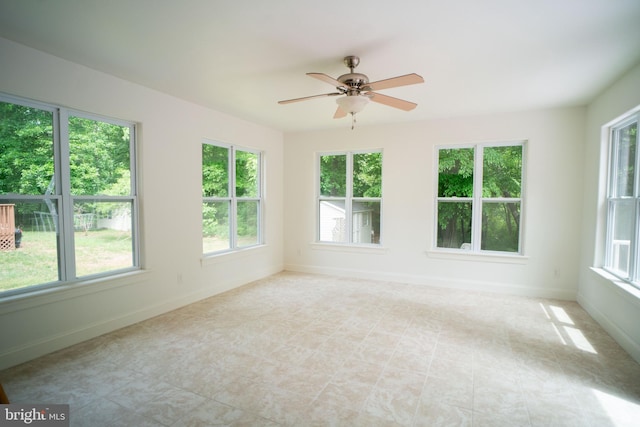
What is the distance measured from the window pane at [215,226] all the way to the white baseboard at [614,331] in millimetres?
4663

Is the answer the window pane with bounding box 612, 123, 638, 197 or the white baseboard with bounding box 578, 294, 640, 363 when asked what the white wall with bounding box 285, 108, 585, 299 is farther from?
the window pane with bounding box 612, 123, 638, 197

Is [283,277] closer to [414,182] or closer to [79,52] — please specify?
[414,182]

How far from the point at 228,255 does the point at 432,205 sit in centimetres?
323

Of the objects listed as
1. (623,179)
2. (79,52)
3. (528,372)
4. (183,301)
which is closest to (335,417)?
(528,372)

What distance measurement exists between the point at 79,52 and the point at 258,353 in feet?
9.85

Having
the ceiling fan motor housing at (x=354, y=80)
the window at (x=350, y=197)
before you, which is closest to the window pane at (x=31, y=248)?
the ceiling fan motor housing at (x=354, y=80)

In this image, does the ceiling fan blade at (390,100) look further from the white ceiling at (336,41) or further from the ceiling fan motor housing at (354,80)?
the white ceiling at (336,41)

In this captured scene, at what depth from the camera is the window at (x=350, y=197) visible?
Result: 18.1 feet

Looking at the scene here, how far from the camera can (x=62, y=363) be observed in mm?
2619

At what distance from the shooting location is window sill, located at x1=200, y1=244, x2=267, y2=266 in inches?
175

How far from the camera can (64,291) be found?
2.89 m

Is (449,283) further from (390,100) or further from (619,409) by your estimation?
(390,100)

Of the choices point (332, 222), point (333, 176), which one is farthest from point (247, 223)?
point (333, 176)

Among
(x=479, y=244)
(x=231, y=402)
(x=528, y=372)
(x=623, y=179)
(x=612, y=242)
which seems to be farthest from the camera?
(x=479, y=244)
